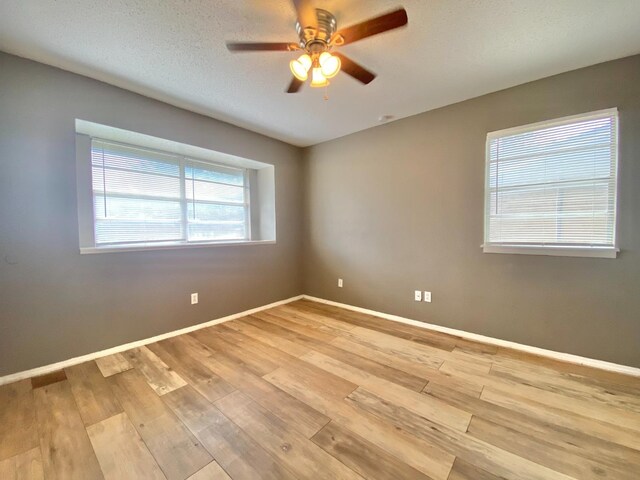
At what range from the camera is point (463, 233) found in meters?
2.71

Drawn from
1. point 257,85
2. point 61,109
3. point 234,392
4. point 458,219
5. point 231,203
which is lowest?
point 234,392

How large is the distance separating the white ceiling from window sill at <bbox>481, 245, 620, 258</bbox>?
152cm

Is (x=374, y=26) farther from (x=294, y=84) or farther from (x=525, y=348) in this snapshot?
(x=525, y=348)

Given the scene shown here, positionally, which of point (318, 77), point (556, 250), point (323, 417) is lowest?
point (323, 417)

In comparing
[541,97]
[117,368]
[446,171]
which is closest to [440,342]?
[446,171]

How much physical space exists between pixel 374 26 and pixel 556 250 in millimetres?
2383

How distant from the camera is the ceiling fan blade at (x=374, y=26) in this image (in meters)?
1.24

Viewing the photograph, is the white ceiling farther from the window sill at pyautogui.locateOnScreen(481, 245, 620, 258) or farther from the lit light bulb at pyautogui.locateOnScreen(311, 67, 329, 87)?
the window sill at pyautogui.locateOnScreen(481, 245, 620, 258)

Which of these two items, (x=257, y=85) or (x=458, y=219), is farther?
(x=458, y=219)

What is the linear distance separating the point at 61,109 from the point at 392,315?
3.92 meters

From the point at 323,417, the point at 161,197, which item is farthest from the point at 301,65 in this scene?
the point at 161,197

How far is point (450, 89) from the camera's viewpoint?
2434 mm

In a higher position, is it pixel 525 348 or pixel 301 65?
pixel 301 65

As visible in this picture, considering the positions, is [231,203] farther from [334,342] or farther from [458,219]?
[458,219]
